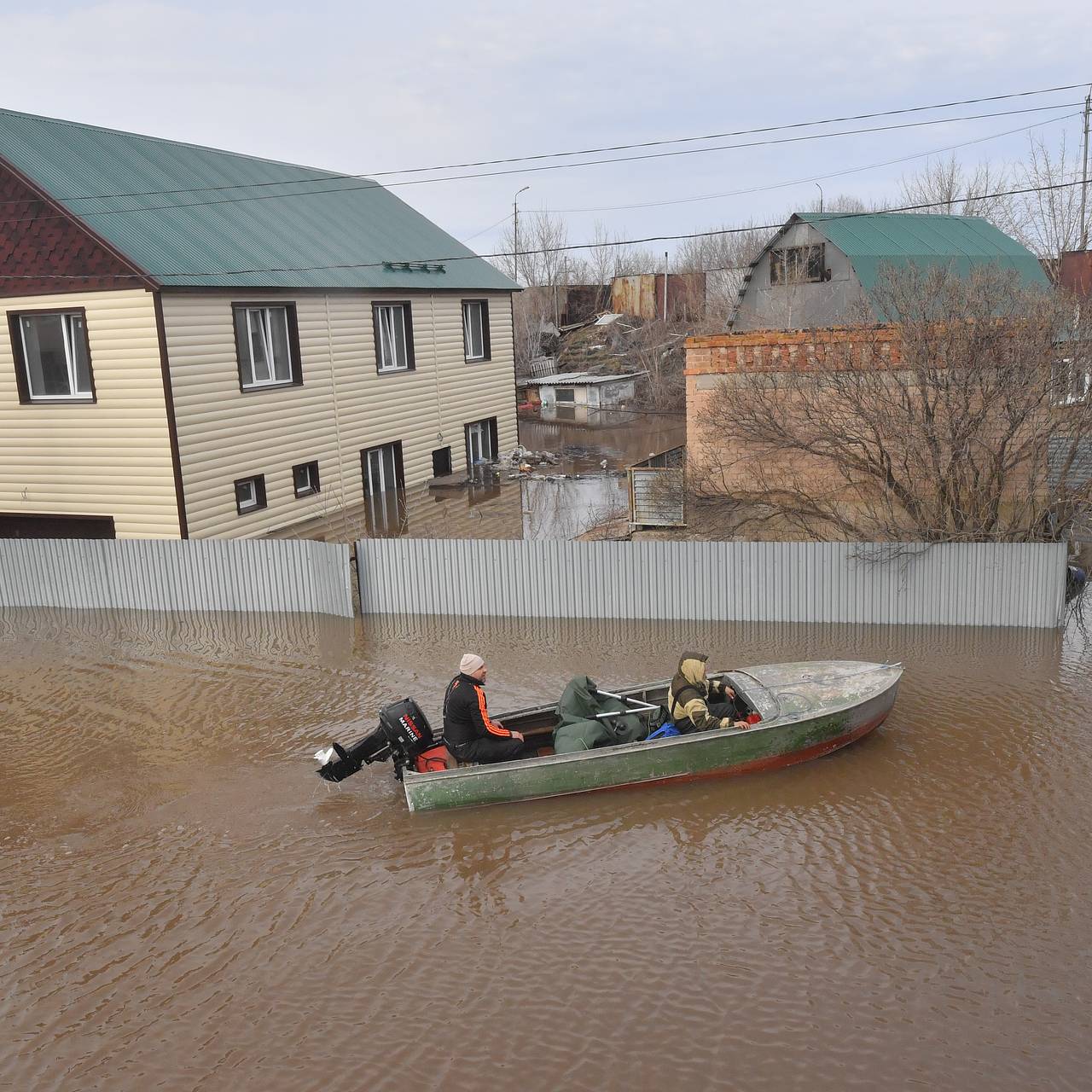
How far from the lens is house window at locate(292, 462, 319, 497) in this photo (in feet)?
74.9

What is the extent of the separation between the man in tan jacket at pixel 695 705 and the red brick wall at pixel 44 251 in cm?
1320

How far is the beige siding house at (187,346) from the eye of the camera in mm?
18750

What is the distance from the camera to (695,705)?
1054cm

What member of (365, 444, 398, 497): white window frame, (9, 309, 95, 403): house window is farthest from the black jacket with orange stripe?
(365, 444, 398, 497): white window frame

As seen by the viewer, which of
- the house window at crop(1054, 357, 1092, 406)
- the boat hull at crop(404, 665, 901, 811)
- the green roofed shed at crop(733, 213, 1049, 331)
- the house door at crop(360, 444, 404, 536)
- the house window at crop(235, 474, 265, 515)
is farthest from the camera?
the green roofed shed at crop(733, 213, 1049, 331)

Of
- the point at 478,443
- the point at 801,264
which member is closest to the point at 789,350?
the point at 478,443

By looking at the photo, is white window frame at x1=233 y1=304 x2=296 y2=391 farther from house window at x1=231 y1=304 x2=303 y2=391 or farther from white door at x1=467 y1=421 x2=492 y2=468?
white door at x1=467 y1=421 x2=492 y2=468

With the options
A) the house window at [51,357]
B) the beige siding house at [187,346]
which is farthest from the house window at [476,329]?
the house window at [51,357]

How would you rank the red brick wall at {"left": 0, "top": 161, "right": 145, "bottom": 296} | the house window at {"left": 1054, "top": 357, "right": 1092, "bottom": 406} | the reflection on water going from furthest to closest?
the reflection on water → the red brick wall at {"left": 0, "top": 161, "right": 145, "bottom": 296} → the house window at {"left": 1054, "top": 357, "right": 1092, "bottom": 406}

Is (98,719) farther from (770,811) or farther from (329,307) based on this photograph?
(329,307)

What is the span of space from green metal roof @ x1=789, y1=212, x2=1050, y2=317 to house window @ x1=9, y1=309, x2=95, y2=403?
20.8m

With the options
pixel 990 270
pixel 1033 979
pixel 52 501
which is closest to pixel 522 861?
pixel 1033 979

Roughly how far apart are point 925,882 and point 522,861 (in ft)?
12.0

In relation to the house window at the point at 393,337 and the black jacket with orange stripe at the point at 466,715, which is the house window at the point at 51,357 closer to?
the house window at the point at 393,337
